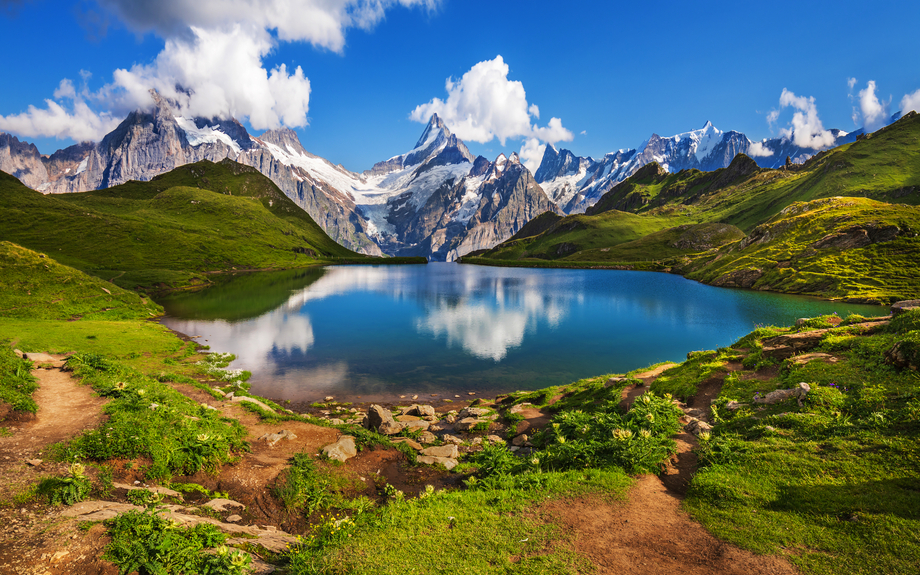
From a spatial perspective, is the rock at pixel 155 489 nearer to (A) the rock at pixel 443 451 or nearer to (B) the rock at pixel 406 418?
(A) the rock at pixel 443 451

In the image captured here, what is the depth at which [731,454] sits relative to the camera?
1117 cm

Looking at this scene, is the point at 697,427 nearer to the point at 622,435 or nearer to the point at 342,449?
the point at 622,435

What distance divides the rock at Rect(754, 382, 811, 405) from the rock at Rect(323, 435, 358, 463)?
17493 millimetres

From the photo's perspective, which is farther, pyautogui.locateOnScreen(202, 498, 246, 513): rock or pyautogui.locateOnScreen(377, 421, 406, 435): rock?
pyautogui.locateOnScreen(377, 421, 406, 435): rock

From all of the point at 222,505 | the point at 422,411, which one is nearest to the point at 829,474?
the point at 222,505

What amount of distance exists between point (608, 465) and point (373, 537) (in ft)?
25.6

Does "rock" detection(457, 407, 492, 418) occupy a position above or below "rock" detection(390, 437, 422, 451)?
below

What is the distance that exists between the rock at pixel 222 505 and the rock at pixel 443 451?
7.93m

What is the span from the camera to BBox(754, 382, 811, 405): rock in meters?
13.5

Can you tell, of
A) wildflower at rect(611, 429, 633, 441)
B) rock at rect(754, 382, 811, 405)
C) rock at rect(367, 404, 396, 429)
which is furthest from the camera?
rock at rect(367, 404, 396, 429)

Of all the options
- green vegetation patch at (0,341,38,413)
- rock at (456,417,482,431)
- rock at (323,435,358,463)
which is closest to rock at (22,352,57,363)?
green vegetation patch at (0,341,38,413)

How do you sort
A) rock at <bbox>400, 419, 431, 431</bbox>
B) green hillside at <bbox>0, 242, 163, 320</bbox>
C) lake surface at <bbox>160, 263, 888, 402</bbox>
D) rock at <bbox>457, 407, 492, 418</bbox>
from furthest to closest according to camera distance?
green hillside at <bbox>0, 242, 163, 320</bbox>, lake surface at <bbox>160, 263, 888, 402</bbox>, rock at <bbox>457, 407, 492, 418</bbox>, rock at <bbox>400, 419, 431, 431</bbox>

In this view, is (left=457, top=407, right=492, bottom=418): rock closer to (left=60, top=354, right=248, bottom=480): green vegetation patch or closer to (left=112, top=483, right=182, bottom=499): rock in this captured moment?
(left=60, top=354, right=248, bottom=480): green vegetation patch

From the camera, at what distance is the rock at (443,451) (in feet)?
55.6
